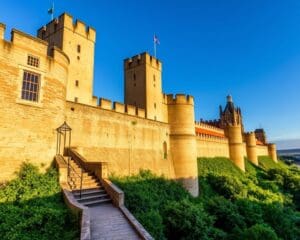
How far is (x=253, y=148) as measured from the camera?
50625 millimetres

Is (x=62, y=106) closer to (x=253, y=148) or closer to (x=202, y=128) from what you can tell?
(x=202, y=128)

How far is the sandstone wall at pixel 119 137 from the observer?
15.0 metres

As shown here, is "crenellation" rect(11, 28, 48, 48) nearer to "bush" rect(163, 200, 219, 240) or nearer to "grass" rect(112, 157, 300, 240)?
"grass" rect(112, 157, 300, 240)

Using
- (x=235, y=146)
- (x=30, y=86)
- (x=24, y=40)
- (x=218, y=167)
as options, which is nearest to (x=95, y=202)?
(x=30, y=86)

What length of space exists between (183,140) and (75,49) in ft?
45.8

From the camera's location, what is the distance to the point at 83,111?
15.3 m

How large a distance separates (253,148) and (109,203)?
48.4 m

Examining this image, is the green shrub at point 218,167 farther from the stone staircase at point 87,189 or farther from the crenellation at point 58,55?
the crenellation at point 58,55

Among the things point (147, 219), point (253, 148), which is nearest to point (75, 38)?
point (147, 219)

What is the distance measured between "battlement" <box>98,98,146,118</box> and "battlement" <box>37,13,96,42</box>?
5991 millimetres

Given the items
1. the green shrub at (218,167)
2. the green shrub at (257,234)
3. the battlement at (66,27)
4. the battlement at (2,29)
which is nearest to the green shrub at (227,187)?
the green shrub at (218,167)

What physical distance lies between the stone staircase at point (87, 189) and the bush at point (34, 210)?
827mm

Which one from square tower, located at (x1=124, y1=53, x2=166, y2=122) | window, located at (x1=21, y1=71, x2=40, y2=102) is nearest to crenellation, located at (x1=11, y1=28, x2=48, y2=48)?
window, located at (x1=21, y1=71, x2=40, y2=102)

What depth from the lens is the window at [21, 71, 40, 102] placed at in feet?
35.2
